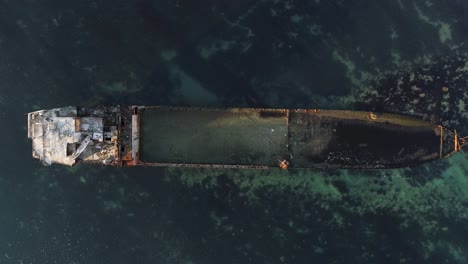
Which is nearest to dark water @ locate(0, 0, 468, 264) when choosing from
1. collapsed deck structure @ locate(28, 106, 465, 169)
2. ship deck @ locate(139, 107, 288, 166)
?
collapsed deck structure @ locate(28, 106, 465, 169)

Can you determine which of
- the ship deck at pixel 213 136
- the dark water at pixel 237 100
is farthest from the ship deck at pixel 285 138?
the dark water at pixel 237 100

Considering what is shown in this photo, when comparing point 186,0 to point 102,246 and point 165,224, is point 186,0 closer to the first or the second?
point 165,224

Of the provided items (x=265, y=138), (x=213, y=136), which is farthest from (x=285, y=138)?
(x=213, y=136)

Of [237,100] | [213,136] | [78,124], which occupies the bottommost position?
[213,136]

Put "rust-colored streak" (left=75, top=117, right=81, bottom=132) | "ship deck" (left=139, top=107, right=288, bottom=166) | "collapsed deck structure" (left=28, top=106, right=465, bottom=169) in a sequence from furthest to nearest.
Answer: "ship deck" (left=139, top=107, right=288, bottom=166) → "collapsed deck structure" (left=28, top=106, right=465, bottom=169) → "rust-colored streak" (left=75, top=117, right=81, bottom=132)

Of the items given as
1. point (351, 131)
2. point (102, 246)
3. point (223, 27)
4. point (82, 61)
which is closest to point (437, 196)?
point (351, 131)

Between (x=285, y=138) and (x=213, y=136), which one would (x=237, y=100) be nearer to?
(x=213, y=136)

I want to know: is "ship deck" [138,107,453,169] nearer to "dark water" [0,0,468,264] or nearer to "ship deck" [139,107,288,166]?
"ship deck" [139,107,288,166]
